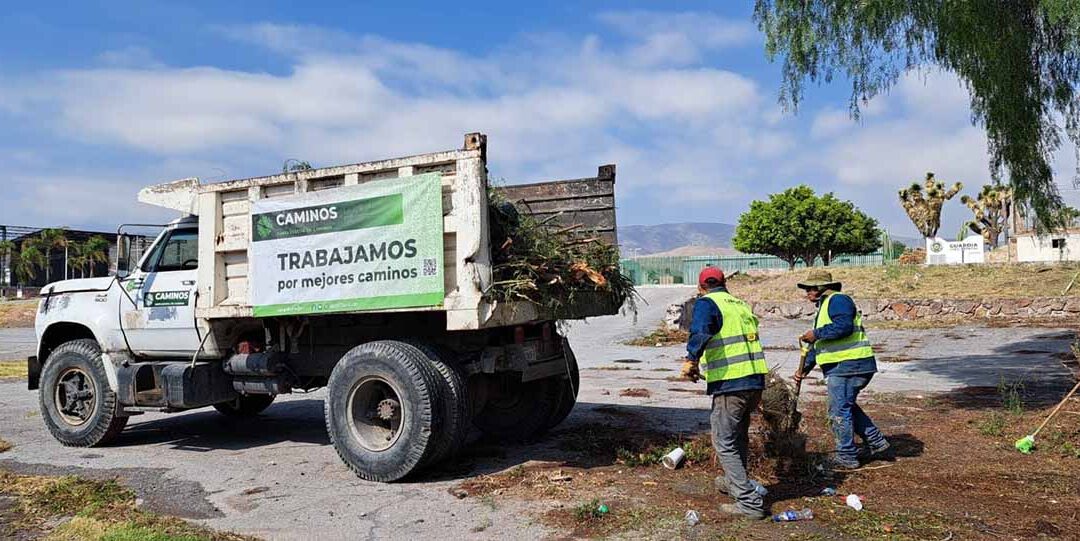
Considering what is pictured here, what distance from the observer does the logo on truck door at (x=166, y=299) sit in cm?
770

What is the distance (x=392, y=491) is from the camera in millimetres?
6238

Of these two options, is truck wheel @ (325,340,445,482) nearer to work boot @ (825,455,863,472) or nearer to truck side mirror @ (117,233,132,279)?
truck side mirror @ (117,233,132,279)

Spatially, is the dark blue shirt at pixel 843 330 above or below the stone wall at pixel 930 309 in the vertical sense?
above

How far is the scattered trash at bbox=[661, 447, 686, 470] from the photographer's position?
259 inches

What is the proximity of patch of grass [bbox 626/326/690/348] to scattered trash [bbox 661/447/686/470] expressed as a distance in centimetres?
1332

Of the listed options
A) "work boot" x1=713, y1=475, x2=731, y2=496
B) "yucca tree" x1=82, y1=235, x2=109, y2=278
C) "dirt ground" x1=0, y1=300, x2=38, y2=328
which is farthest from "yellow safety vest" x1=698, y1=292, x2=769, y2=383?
"yucca tree" x1=82, y1=235, x2=109, y2=278

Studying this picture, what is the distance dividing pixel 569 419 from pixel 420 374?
3115 mm

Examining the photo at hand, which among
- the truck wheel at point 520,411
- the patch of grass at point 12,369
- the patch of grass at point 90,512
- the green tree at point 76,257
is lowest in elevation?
the patch of grass at point 12,369

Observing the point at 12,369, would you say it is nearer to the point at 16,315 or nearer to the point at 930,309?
the point at 16,315

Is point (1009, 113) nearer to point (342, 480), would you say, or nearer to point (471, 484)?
point (471, 484)

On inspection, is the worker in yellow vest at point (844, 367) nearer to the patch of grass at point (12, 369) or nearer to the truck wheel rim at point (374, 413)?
the truck wheel rim at point (374, 413)

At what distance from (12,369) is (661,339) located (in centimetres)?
1402

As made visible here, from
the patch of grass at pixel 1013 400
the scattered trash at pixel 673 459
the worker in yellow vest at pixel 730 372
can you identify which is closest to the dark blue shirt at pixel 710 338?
the worker in yellow vest at pixel 730 372

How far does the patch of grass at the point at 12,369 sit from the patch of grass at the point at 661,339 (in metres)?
12.8
